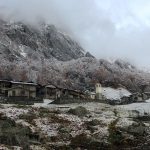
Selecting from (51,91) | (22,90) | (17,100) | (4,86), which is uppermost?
(4,86)

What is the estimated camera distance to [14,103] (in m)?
72.3

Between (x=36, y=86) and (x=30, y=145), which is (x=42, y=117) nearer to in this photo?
(x=30, y=145)

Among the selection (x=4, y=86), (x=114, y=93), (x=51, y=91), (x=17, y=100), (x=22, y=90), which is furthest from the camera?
(x=114, y=93)

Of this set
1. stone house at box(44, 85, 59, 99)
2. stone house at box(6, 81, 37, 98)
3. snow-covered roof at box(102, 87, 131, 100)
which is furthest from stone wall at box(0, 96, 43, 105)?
snow-covered roof at box(102, 87, 131, 100)

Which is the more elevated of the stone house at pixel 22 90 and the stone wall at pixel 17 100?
the stone house at pixel 22 90

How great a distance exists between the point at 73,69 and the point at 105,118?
11750 cm

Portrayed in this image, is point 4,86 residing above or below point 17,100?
above

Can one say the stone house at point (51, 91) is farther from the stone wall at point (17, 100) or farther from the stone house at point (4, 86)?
the stone wall at point (17, 100)

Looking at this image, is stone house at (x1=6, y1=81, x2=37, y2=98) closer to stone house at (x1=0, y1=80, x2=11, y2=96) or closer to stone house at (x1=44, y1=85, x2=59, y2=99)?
stone house at (x1=0, y1=80, x2=11, y2=96)

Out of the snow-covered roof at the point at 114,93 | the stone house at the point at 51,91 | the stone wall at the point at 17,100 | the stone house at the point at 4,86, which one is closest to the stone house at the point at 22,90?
the stone house at the point at 4,86

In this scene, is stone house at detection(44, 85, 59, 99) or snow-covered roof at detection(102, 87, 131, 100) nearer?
stone house at detection(44, 85, 59, 99)

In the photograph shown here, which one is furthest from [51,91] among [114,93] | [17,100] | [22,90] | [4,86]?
[114,93]

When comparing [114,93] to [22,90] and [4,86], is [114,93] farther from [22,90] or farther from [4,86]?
[4,86]

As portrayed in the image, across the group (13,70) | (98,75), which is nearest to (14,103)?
(13,70)
